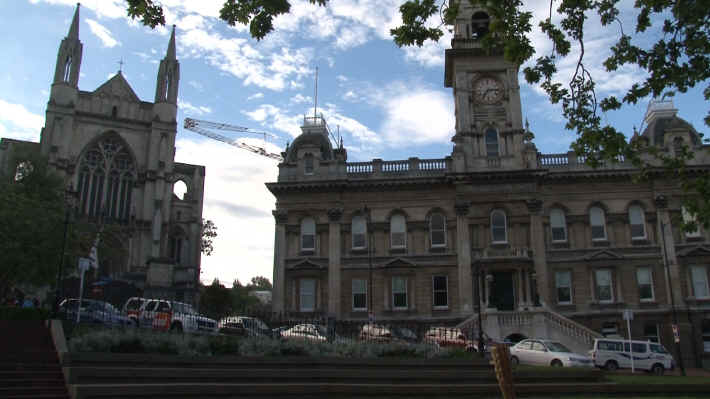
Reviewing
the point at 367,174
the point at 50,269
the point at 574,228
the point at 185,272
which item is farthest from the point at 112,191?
the point at 574,228

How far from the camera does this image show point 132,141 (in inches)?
2335

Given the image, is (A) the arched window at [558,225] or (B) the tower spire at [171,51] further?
(B) the tower spire at [171,51]

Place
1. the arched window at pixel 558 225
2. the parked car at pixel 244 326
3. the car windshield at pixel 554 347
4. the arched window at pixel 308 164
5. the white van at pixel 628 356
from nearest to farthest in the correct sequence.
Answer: the parked car at pixel 244 326, the car windshield at pixel 554 347, the white van at pixel 628 356, the arched window at pixel 558 225, the arched window at pixel 308 164

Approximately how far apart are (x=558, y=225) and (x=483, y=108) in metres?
9.76

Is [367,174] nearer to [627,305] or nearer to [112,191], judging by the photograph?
[627,305]

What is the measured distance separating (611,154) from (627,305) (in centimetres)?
2523

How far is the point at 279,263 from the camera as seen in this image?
39.6 metres

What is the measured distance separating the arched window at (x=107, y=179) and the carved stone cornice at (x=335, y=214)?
27285 mm

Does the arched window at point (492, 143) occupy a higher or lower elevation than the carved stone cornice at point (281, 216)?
higher

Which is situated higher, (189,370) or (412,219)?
(412,219)

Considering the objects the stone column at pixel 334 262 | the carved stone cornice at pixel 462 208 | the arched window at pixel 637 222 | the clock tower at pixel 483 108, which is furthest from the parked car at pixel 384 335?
the arched window at pixel 637 222

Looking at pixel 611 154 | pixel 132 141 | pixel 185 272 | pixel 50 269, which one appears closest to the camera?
pixel 611 154

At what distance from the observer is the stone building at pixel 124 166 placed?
2132 inches

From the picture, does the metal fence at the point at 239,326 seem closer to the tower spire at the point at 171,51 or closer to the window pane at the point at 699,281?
the window pane at the point at 699,281
